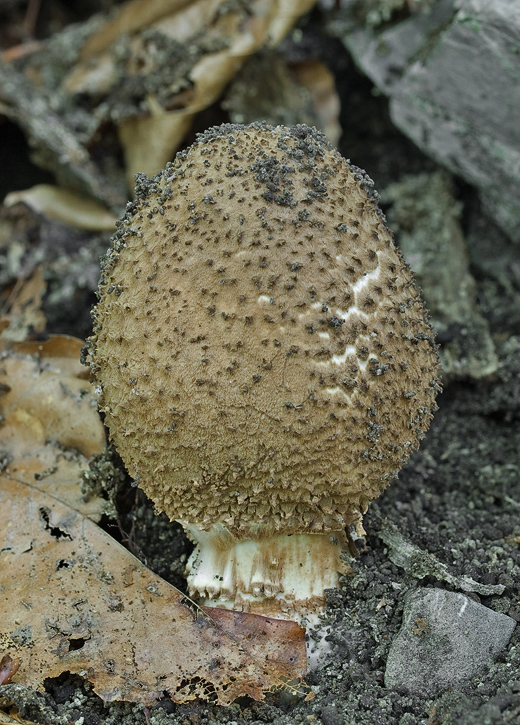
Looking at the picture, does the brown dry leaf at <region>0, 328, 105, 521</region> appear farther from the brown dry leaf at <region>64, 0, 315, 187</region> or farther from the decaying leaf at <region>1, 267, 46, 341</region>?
the brown dry leaf at <region>64, 0, 315, 187</region>

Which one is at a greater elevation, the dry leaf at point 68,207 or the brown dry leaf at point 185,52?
the brown dry leaf at point 185,52

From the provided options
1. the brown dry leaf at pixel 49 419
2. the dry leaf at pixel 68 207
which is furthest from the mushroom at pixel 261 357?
the dry leaf at pixel 68 207

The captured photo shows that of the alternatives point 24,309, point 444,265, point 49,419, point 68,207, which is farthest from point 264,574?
point 68,207

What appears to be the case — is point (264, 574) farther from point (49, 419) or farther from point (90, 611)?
point (49, 419)

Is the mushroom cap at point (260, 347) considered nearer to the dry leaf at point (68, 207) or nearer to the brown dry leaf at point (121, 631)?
the brown dry leaf at point (121, 631)

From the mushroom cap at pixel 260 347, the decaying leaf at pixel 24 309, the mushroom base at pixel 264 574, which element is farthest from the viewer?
the decaying leaf at pixel 24 309

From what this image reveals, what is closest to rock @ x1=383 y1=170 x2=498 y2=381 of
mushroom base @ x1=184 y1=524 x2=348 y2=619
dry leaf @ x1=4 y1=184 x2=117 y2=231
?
mushroom base @ x1=184 y1=524 x2=348 y2=619

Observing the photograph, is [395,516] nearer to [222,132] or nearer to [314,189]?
[314,189]
